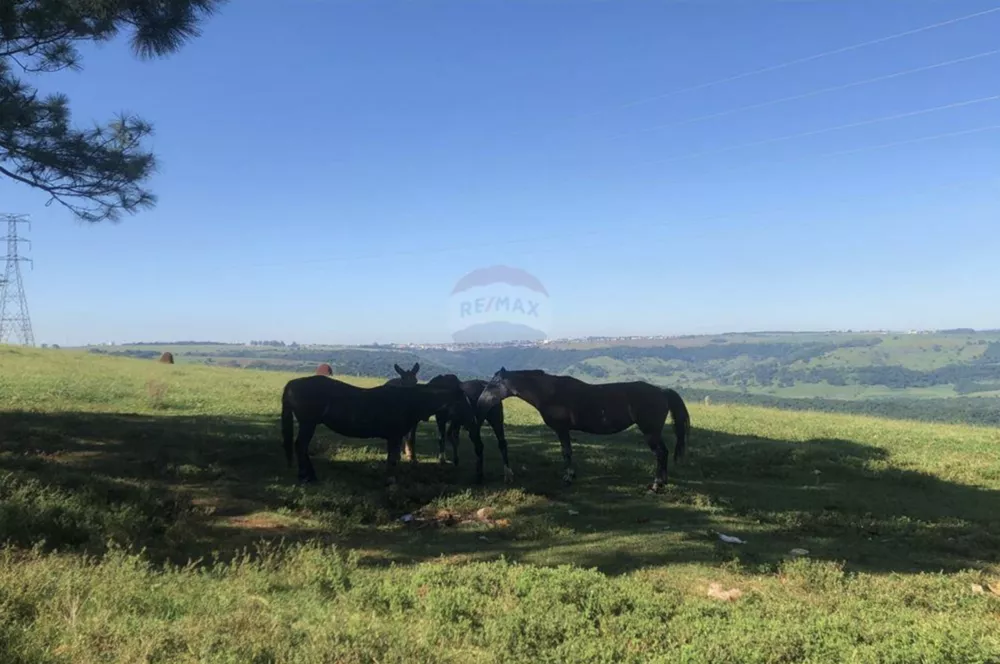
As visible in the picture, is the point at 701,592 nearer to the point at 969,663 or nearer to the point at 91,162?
the point at 969,663

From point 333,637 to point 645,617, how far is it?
3.00 m

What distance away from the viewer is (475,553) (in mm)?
8391

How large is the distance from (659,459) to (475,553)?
212 inches

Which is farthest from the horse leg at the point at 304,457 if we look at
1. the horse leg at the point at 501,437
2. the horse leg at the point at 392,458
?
the horse leg at the point at 501,437

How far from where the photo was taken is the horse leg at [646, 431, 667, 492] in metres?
12.3

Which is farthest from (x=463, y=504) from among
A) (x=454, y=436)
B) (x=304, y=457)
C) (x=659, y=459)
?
(x=659, y=459)

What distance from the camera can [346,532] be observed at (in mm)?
9422

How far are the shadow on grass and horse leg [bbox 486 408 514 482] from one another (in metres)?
0.24

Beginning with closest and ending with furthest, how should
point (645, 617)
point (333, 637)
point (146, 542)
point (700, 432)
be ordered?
1. point (333, 637)
2. point (645, 617)
3. point (146, 542)
4. point (700, 432)

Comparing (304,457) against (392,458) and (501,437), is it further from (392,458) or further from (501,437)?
(501,437)

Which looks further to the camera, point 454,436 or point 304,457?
point 454,436

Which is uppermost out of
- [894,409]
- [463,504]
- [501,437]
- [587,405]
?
[587,405]

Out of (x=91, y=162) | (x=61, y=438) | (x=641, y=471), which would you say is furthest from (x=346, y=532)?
(x=91, y=162)

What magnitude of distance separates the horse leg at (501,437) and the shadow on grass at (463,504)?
9.4 inches
